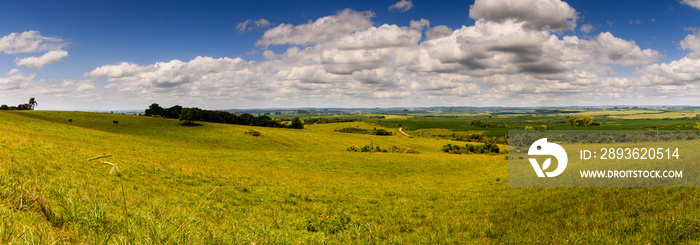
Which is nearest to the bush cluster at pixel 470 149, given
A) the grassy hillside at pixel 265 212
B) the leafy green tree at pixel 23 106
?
the grassy hillside at pixel 265 212

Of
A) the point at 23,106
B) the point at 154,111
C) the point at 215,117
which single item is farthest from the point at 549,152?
the point at 23,106

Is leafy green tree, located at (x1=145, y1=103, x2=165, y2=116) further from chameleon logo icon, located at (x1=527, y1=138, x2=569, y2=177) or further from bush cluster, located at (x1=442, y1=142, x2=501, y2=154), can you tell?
chameleon logo icon, located at (x1=527, y1=138, x2=569, y2=177)

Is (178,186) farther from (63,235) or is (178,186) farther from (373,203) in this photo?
(63,235)

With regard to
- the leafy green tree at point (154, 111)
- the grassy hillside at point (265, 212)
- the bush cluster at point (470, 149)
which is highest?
the leafy green tree at point (154, 111)

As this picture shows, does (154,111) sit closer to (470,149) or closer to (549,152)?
(470,149)

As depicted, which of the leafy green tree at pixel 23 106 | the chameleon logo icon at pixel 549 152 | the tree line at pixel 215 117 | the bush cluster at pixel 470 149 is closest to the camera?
the chameleon logo icon at pixel 549 152

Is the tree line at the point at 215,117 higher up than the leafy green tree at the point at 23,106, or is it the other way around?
the leafy green tree at the point at 23,106

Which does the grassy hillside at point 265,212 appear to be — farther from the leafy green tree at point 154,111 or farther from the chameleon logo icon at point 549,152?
the leafy green tree at point 154,111

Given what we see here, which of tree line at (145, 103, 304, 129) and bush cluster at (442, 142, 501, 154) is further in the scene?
tree line at (145, 103, 304, 129)

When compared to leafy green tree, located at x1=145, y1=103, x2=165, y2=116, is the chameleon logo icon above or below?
Result: below

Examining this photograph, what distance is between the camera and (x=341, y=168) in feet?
148

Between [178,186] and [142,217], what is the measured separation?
1194cm

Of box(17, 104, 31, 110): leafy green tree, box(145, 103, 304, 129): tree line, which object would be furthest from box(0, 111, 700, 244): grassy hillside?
box(17, 104, 31, 110): leafy green tree

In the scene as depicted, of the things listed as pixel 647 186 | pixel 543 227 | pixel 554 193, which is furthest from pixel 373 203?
pixel 647 186
